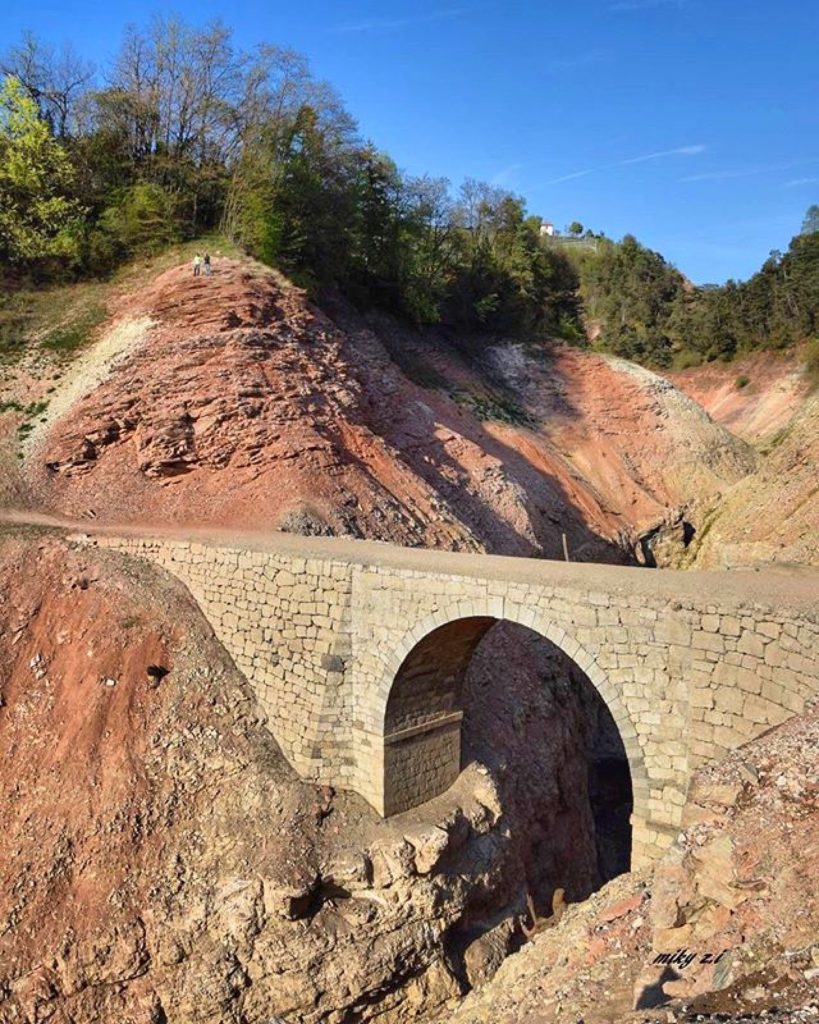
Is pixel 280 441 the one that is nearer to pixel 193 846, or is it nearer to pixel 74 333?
pixel 74 333

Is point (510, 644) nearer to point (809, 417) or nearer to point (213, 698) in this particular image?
point (213, 698)

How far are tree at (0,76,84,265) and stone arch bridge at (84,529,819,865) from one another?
13.0 meters

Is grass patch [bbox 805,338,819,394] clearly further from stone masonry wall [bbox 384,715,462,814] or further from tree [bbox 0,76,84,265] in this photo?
tree [bbox 0,76,84,265]

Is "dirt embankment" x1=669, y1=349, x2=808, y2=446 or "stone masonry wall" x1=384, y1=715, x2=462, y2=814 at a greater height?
"dirt embankment" x1=669, y1=349, x2=808, y2=446

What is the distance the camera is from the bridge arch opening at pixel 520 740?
13578 mm

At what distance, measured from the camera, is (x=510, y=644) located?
61.8 ft

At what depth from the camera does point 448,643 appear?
42.7 ft

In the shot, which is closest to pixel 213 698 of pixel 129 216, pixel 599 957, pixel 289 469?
pixel 289 469

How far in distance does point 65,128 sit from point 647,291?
1447 inches

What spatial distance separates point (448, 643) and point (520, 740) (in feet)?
17.0

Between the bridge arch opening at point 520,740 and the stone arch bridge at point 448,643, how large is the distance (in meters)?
0.07

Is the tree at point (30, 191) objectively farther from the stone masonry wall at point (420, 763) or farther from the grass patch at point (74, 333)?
the stone masonry wall at point (420, 763)

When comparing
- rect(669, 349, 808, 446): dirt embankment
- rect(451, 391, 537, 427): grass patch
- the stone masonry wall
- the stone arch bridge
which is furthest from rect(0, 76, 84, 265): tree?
rect(669, 349, 808, 446): dirt embankment

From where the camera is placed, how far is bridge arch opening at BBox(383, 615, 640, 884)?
13.6 metres
